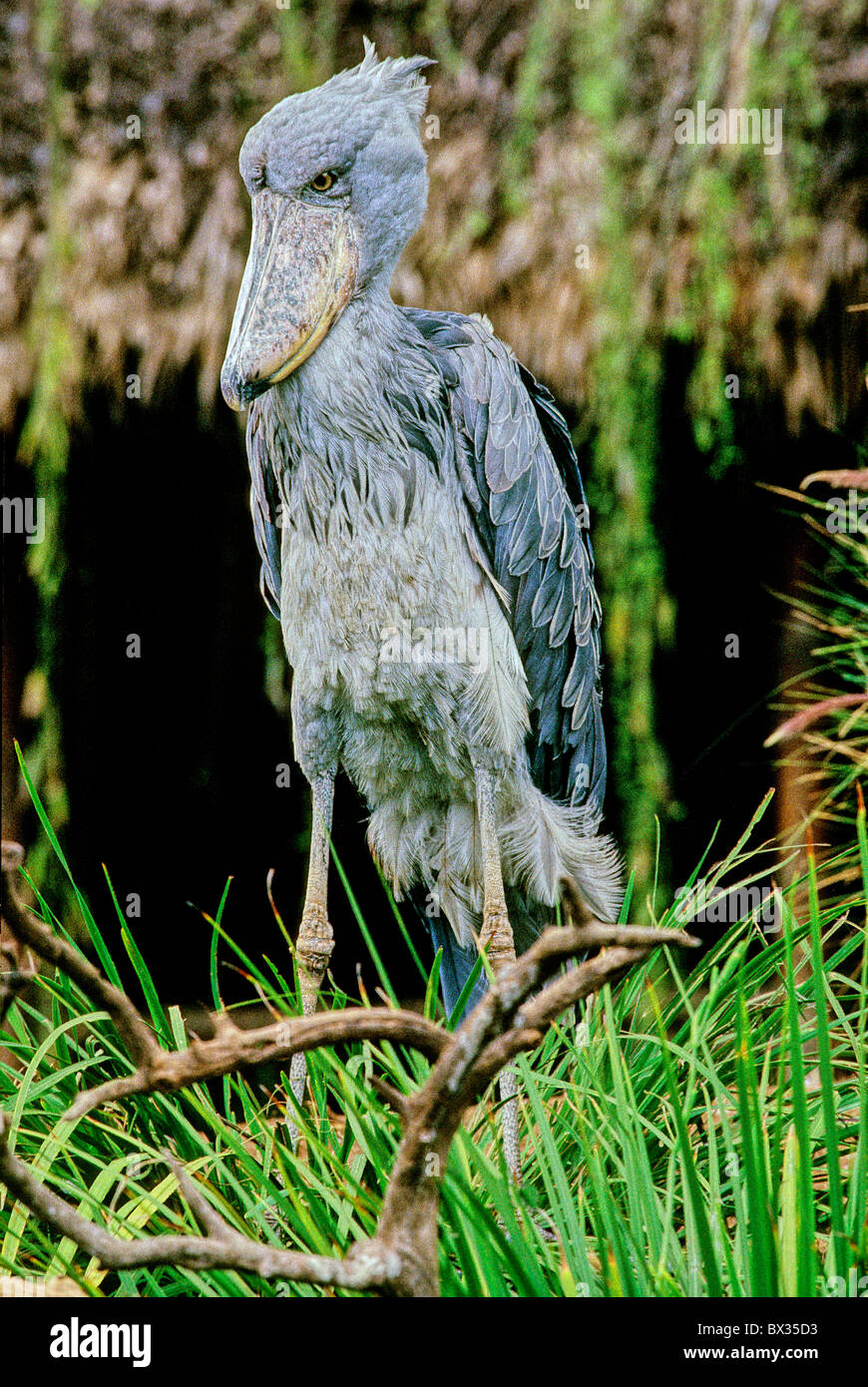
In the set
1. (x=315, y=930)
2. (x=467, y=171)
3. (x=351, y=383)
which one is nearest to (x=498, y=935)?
(x=315, y=930)

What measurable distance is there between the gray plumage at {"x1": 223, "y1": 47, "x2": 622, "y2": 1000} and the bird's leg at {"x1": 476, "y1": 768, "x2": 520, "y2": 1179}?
48mm

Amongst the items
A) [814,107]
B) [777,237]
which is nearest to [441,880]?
[777,237]

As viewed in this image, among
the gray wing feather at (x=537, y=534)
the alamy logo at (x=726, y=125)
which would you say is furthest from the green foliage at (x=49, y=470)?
the alamy logo at (x=726, y=125)

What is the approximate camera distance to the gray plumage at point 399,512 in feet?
8.05

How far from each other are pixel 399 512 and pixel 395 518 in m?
0.01

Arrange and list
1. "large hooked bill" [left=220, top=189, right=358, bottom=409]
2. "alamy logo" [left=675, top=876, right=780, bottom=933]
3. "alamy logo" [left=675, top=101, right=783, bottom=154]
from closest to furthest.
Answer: "large hooked bill" [left=220, top=189, right=358, bottom=409], "alamy logo" [left=675, top=876, right=780, bottom=933], "alamy logo" [left=675, top=101, right=783, bottom=154]

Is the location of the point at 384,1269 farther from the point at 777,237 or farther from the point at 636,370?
the point at 777,237

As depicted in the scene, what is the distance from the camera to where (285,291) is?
2.43 meters

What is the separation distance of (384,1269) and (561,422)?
1.88m

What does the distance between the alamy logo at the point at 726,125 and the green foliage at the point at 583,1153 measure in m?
1.63

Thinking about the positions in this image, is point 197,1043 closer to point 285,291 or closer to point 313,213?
point 285,291

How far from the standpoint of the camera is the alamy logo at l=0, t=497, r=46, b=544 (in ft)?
9.67

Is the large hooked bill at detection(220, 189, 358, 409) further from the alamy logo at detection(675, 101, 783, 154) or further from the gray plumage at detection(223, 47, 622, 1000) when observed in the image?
the alamy logo at detection(675, 101, 783, 154)
